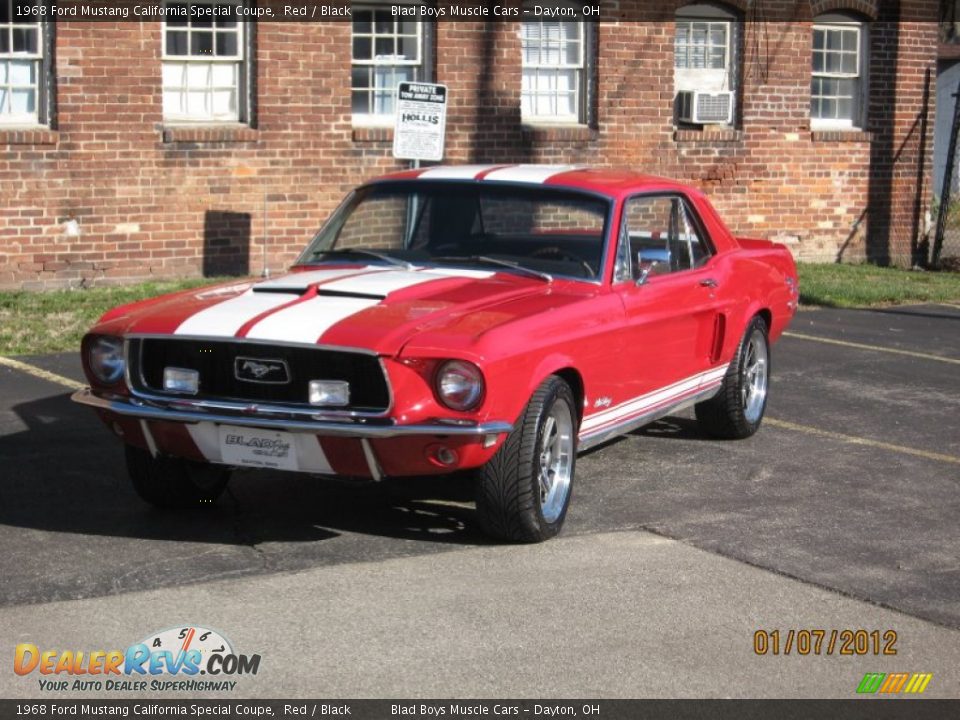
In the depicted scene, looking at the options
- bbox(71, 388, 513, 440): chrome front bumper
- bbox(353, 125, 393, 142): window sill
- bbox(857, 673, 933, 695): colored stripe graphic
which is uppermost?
bbox(353, 125, 393, 142): window sill

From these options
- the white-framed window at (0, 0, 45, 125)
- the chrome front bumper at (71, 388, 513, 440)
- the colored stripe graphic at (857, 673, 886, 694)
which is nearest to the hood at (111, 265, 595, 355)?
the chrome front bumper at (71, 388, 513, 440)

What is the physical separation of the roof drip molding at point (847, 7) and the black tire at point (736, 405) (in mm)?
11187

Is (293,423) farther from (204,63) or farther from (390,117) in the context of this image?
(390,117)

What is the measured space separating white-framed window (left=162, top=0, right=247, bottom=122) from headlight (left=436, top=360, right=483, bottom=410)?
10081 mm

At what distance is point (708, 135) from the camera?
1900cm

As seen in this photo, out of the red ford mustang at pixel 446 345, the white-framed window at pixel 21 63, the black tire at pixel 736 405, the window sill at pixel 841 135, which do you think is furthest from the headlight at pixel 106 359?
the window sill at pixel 841 135

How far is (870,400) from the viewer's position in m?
10.6

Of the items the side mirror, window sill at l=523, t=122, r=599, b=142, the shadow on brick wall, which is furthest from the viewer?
window sill at l=523, t=122, r=599, b=142

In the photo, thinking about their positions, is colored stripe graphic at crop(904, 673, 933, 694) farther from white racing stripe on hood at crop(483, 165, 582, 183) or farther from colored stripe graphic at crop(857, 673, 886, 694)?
white racing stripe on hood at crop(483, 165, 582, 183)

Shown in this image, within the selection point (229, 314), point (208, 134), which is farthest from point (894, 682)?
point (208, 134)

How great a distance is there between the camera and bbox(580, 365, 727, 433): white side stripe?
7.30m

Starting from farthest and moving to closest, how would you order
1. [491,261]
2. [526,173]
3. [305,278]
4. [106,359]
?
[526,173] → [491,261] → [305,278] → [106,359]

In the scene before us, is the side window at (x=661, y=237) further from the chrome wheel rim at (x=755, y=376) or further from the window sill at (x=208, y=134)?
the window sill at (x=208, y=134)

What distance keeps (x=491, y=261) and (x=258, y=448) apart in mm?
1697
